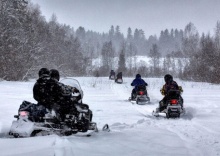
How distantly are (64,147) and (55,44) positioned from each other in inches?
2195

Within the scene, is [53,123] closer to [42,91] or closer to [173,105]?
[42,91]

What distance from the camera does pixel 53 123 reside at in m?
7.20

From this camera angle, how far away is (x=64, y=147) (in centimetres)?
518

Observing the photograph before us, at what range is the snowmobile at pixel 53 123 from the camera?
21.9 ft

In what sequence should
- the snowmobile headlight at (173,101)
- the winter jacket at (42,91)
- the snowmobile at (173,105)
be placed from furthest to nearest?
the snowmobile headlight at (173,101) < the snowmobile at (173,105) < the winter jacket at (42,91)

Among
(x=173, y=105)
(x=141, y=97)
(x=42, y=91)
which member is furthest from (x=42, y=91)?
(x=141, y=97)

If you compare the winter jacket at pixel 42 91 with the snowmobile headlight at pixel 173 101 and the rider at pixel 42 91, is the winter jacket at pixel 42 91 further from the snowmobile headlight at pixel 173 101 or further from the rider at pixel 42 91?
the snowmobile headlight at pixel 173 101

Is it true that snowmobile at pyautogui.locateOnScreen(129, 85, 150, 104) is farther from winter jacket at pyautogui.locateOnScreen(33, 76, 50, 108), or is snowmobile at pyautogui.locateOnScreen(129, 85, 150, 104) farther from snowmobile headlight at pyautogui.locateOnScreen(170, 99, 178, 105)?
winter jacket at pyautogui.locateOnScreen(33, 76, 50, 108)

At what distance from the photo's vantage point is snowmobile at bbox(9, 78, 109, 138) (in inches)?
262

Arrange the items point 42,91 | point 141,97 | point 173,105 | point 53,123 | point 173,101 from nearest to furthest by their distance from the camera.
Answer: point 53,123 → point 42,91 → point 173,105 → point 173,101 → point 141,97

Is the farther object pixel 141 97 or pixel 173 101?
pixel 141 97

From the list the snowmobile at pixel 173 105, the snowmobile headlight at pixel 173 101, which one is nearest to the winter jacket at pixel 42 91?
the snowmobile at pixel 173 105

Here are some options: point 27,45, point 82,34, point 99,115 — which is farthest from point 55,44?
point 82,34

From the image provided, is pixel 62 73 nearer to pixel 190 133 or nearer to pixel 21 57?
pixel 21 57
